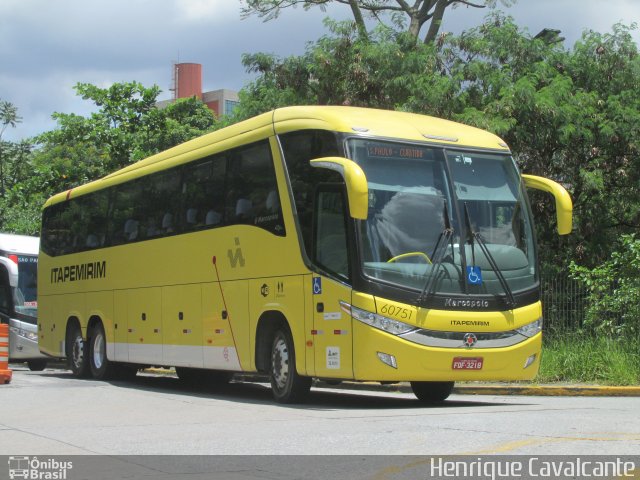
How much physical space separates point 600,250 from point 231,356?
1143 centimetres

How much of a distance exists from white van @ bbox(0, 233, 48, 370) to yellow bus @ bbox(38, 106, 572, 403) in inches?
442

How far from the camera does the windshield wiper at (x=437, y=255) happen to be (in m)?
12.4

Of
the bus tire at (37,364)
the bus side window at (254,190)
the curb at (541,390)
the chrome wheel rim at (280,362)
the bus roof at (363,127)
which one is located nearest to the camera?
the bus roof at (363,127)

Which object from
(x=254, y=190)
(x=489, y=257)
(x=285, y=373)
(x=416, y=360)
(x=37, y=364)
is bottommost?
(x=37, y=364)

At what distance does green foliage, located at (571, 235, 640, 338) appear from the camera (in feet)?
59.9

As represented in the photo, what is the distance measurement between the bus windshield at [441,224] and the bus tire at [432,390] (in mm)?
2223

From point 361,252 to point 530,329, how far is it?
2690 mm

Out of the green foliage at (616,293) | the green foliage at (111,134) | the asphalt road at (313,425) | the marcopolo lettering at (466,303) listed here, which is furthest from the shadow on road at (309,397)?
the green foliage at (111,134)

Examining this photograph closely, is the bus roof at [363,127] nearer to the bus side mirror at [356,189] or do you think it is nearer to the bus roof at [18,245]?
the bus side mirror at [356,189]

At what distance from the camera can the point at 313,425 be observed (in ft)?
34.9

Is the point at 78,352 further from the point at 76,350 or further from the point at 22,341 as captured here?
the point at 22,341

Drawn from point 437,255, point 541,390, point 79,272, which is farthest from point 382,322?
point 79,272

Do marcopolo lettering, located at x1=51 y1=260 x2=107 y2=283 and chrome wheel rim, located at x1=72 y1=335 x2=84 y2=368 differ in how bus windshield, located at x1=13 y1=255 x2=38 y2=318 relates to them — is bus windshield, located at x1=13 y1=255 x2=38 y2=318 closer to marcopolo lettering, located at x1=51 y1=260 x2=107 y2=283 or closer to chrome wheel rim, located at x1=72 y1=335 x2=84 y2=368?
marcopolo lettering, located at x1=51 y1=260 x2=107 y2=283

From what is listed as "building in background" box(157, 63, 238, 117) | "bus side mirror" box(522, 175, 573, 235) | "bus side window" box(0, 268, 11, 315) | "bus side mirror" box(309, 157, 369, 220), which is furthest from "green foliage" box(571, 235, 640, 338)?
"building in background" box(157, 63, 238, 117)
